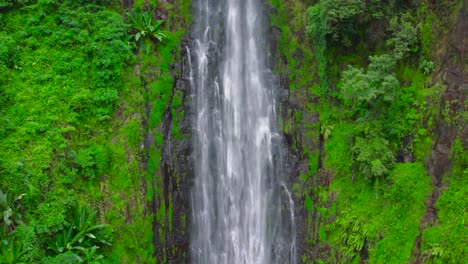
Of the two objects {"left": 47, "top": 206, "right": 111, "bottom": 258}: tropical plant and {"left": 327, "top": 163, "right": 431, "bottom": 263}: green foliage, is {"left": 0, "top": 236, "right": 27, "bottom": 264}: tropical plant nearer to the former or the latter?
{"left": 47, "top": 206, "right": 111, "bottom": 258}: tropical plant

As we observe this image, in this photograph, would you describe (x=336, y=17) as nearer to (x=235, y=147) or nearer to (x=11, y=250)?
(x=235, y=147)

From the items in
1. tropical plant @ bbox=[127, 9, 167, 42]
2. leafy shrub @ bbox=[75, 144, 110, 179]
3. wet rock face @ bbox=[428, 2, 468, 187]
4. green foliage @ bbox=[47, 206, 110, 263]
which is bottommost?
Result: green foliage @ bbox=[47, 206, 110, 263]

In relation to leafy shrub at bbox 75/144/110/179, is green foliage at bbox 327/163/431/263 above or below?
below

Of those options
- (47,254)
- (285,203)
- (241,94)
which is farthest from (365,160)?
(47,254)

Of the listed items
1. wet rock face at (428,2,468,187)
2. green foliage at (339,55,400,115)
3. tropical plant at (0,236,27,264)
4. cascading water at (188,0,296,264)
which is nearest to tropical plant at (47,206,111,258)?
tropical plant at (0,236,27,264)

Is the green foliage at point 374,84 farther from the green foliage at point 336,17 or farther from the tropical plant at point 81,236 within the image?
the tropical plant at point 81,236

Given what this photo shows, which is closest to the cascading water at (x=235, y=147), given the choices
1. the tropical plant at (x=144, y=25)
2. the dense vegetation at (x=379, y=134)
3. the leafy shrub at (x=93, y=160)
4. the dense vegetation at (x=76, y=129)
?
the dense vegetation at (x=379, y=134)
